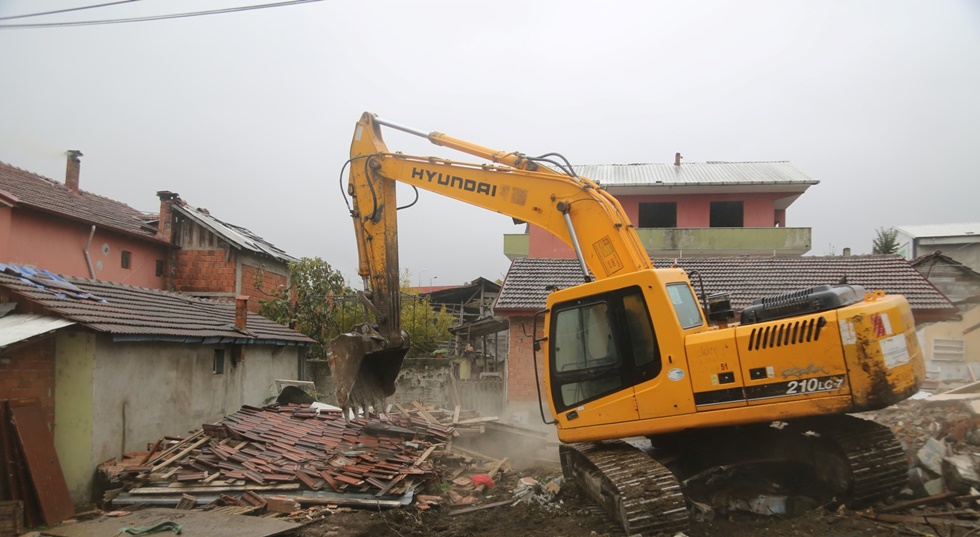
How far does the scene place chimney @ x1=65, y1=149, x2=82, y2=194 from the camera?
20.4m

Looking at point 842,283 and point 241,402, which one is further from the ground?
point 842,283

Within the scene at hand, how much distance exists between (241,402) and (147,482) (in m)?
5.15

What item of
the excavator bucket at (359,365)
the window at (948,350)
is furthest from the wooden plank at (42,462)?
the window at (948,350)

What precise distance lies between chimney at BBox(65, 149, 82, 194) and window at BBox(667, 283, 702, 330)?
2099cm

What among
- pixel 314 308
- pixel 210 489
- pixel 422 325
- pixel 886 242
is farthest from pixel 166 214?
pixel 886 242

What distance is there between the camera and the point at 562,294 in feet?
22.1

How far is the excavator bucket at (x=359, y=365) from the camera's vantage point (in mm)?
7895

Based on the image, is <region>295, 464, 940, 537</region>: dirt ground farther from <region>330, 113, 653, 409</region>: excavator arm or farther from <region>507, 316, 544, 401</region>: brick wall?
<region>507, 316, 544, 401</region>: brick wall

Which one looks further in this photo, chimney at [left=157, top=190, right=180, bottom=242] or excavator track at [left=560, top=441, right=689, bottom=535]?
chimney at [left=157, top=190, right=180, bottom=242]

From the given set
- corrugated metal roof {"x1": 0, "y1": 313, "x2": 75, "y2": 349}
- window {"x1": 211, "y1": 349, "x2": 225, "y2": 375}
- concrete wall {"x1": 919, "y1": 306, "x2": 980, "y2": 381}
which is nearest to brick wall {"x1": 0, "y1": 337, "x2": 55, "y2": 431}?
corrugated metal roof {"x1": 0, "y1": 313, "x2": 75, "y2": 349}

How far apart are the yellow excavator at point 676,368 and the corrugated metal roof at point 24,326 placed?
3.96 meters

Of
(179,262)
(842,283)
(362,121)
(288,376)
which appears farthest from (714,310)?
(179,262)

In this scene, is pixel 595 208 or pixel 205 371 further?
pixel 205 371

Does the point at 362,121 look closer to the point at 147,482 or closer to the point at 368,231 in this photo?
the point at 368,231
